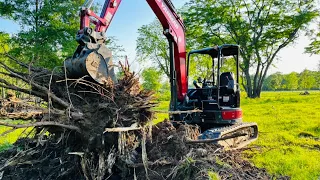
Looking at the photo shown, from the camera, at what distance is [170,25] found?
5387 millimetres

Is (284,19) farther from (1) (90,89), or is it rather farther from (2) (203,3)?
(1) (90,89)

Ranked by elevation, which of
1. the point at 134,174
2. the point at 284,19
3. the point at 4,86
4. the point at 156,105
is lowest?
the point at 134,174

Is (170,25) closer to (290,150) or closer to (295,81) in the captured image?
(290,150)

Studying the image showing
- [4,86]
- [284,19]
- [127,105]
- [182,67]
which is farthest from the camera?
A: [284,19]

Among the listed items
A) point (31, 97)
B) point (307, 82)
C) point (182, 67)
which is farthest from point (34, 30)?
point (307, 82)

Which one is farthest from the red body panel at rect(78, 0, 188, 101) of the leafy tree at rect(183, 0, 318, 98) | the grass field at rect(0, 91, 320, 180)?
the leafy tree at rect(183, 0, 318, 98)

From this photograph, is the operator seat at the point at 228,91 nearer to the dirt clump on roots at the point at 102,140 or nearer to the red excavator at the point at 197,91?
the red excavator at the point at 197,91

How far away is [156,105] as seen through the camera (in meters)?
3.89

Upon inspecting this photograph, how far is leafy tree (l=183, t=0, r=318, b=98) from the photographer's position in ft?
77.4

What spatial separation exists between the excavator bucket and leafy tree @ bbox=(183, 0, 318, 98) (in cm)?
2121

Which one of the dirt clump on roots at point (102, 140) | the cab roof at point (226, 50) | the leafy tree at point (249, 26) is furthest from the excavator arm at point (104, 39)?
the leafy tree at point (249, 26)

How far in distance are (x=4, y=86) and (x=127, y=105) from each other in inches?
57.6

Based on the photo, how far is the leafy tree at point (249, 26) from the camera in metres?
23.6

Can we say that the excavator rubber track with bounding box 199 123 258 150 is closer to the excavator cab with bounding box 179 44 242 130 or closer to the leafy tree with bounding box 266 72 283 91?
the excavator cab with bounding box 179 44 242 130
